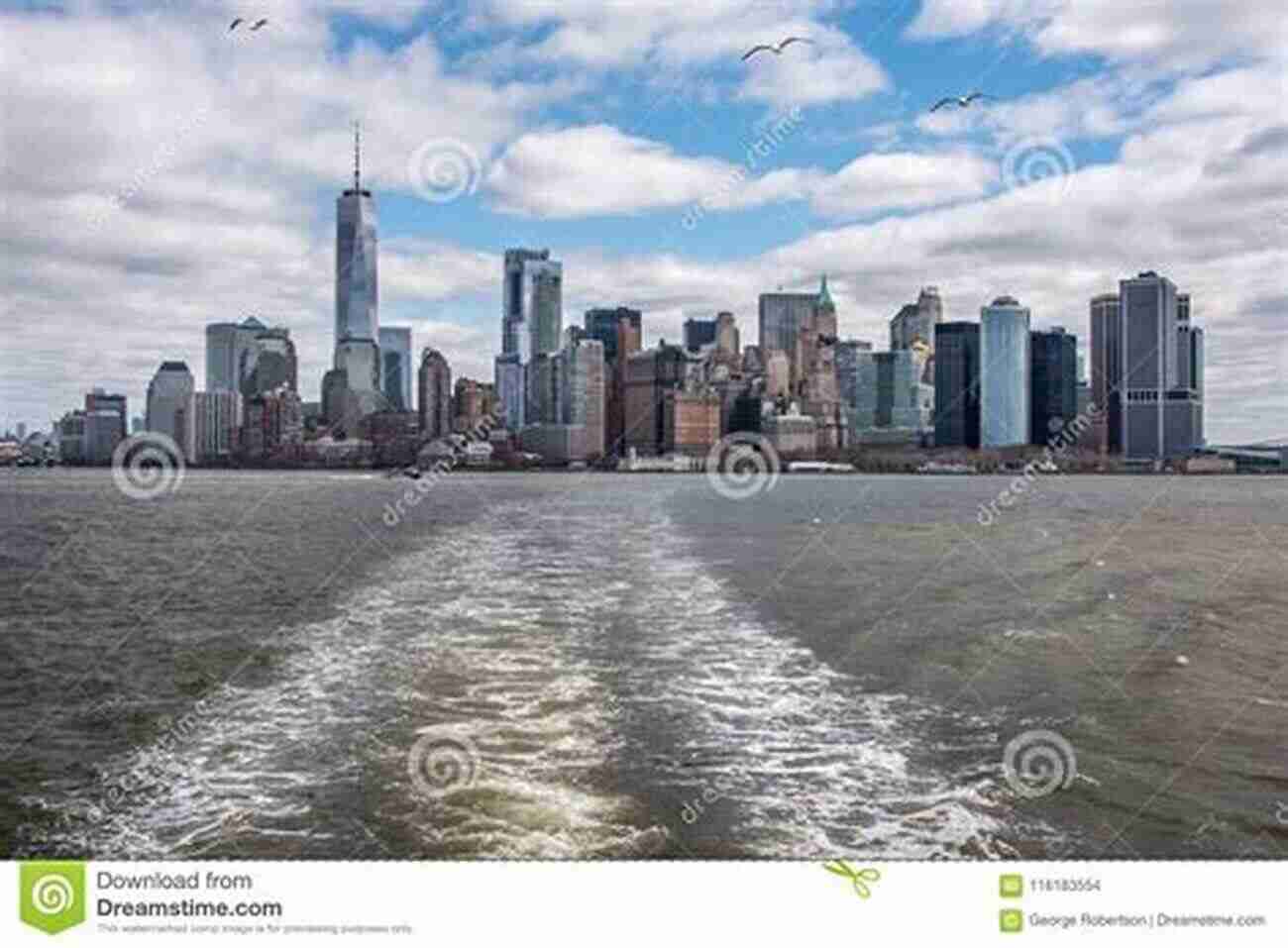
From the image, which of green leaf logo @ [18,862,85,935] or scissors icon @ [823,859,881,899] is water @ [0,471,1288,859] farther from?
green leaf logo @ [18,862,85,935]

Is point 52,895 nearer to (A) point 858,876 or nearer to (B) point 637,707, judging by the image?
(A) point 858,876

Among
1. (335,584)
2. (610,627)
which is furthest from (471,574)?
(610,627)

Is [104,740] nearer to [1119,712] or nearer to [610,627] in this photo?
[610,627]

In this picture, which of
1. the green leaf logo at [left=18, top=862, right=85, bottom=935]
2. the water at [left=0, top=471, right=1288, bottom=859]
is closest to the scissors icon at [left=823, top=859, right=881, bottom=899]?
the water at [left=0, top=471, right=1288, bottom=859]

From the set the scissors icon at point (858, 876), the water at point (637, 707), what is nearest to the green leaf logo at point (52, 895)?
the water at point (637, 707)

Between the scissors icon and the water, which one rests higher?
the scissors icon
